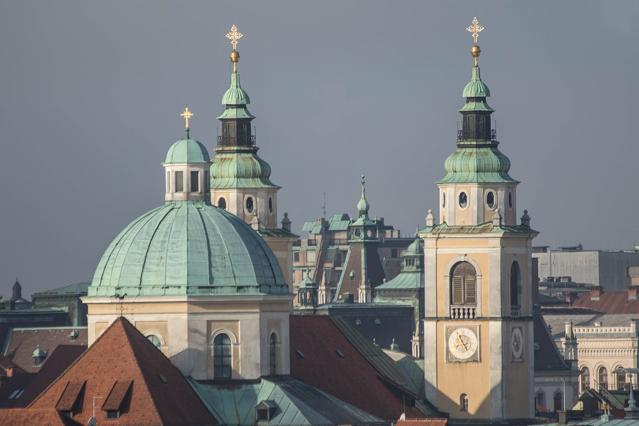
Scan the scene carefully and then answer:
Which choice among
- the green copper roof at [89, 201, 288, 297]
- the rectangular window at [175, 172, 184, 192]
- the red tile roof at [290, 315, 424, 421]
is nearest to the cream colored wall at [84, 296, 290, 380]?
the green copper roof at [89, 201, 288, 297]

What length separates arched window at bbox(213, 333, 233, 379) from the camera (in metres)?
134

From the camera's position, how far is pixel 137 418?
125 m

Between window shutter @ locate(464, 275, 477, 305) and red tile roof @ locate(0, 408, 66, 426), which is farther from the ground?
window shutter @ locate(464, 275, 477, 305)

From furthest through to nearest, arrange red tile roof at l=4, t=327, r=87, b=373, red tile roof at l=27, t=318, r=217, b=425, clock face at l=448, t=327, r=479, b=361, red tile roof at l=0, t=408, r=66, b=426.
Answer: red tile roof at l=4, t=327, r=87, b=373
clock face at l=448, t=327, r=479, b=361
red tile roof at l=27, t=318, r=217, b=425
red tile roof at l=0, t=408, r=66, b=426

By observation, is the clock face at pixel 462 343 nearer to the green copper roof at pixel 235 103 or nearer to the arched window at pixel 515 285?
the arched window at pixel 515 285

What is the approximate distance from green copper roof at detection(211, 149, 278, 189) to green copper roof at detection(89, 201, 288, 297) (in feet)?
93.5

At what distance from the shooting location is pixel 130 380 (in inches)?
4993

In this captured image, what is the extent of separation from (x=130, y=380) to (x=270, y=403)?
7859mm

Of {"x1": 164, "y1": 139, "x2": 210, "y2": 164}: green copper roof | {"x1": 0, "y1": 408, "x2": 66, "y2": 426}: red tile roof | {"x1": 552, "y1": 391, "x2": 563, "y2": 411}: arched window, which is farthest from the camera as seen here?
{"x1": 552, "y1": 391, "x2": 563, "y2": 411}: arched window

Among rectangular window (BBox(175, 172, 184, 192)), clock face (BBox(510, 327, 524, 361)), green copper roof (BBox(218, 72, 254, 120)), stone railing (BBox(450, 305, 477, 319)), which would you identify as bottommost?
clock face (BBox(510, 327, 524, 361))

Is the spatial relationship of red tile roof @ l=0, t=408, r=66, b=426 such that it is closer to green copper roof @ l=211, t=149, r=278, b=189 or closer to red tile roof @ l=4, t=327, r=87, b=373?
green copper roof @ l=211, t=149, r=278, b=189

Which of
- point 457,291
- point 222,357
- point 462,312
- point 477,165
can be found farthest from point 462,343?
point 222,357

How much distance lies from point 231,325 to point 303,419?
4.57 m

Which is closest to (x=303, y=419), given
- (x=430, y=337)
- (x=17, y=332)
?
(x=430, y=337)
